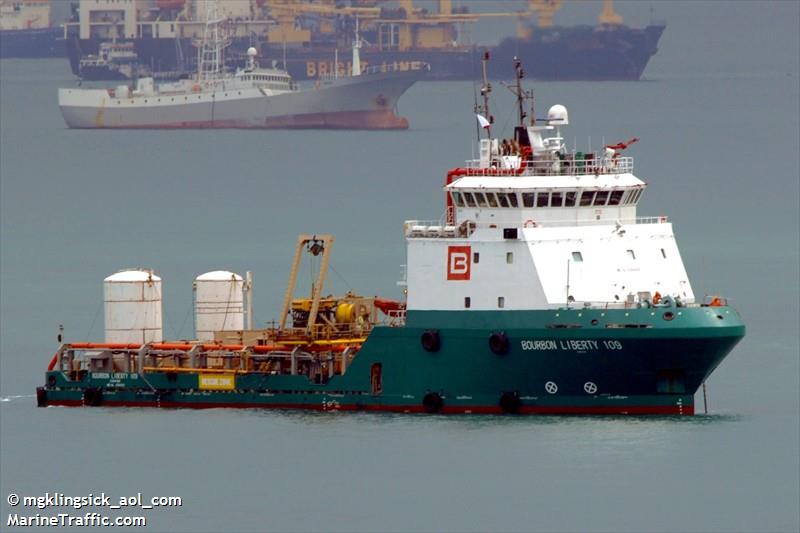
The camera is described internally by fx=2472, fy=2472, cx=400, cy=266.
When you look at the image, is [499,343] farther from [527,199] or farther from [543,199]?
[543,199]

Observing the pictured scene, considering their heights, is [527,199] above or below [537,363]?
above

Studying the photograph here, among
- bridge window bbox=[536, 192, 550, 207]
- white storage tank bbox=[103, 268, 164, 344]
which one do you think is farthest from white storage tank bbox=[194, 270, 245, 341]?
bridge window bbox=[536, 192, 550, 207]

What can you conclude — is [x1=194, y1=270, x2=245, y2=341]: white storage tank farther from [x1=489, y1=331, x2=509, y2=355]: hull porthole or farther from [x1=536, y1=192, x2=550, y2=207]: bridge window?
[x1=536, y1=192, x2=550, y2=207]: bridge window

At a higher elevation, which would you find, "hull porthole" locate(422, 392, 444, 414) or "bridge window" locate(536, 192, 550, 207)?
"bridge window" locate(536, 192, 550, 207)

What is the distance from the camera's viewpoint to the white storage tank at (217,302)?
2584 inches

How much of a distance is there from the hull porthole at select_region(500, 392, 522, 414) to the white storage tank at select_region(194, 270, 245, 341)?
10419 mm

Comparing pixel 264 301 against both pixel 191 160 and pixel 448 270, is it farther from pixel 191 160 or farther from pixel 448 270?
pixel 191 160

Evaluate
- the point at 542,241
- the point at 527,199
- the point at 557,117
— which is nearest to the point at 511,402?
the point at 542,241

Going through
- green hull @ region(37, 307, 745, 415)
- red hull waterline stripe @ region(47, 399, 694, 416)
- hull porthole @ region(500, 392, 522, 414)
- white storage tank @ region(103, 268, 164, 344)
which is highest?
white storage tank @ region(103, 268, 164, 344)

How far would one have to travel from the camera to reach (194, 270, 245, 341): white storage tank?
65.6 m

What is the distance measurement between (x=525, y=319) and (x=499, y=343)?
2.70ft

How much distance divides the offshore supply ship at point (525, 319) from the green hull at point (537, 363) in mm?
33

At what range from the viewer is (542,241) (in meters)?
57.7

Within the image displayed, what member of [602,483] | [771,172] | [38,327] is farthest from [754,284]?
[771,172]
